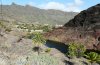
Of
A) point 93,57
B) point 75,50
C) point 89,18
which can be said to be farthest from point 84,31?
point 93,57

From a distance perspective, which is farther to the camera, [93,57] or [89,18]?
[89,18]

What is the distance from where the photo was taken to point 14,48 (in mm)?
76250

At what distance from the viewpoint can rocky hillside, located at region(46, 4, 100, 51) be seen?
93.8 meters

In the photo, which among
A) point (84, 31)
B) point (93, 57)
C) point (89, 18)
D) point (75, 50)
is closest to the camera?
point (93, 57)

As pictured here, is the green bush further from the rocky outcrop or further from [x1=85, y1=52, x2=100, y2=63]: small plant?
the rocky outcrop

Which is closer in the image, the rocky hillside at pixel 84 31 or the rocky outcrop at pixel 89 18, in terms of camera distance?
the rocky hillside at pixel 84 31

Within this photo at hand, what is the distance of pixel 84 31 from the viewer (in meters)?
101

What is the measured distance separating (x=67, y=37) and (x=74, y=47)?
24.9 meters

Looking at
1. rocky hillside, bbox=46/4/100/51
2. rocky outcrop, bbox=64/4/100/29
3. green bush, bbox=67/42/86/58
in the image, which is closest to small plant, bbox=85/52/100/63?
green bush, bbox=67/42/86/58

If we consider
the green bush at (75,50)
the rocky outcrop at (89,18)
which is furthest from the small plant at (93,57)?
the rocky outcrop at (89,18)

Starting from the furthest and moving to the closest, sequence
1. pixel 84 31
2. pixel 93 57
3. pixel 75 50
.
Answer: pixel 84 31 < pixel 75 50 < pixel 93 57

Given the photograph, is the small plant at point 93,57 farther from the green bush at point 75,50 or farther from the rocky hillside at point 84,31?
the rocky hillside at point 84,31

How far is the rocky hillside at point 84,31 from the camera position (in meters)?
93.8

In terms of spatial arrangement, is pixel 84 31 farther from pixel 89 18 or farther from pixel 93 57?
pixel 93 57
